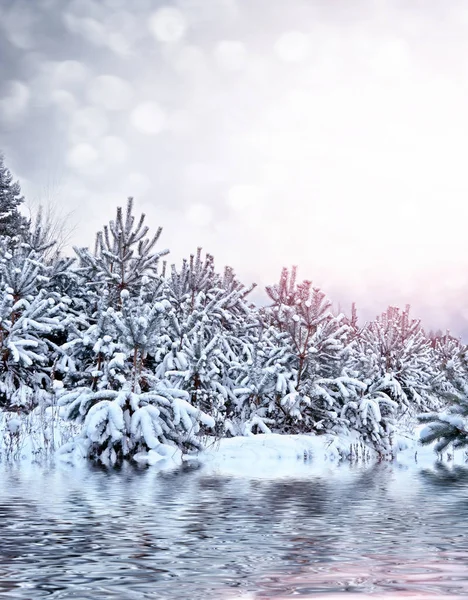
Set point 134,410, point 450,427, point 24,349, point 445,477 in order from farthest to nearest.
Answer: point 24,349 → point 134,410 → point 445,477 → point 450,427

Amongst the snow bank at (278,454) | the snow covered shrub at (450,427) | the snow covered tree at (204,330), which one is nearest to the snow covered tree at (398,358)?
the snow covered tree at (204,330)

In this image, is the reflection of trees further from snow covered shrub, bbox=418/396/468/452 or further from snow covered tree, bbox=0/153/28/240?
snow covered tree, bbox=0/153/28/240

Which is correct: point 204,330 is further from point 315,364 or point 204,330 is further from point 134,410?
point 134,410

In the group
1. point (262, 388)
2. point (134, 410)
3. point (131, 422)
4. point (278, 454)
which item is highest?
point (262, 388)

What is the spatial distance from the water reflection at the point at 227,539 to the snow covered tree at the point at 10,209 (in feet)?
103

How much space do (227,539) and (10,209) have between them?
126 feet

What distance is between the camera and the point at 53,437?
1623 centimetres

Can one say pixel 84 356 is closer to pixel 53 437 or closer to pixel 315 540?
pixel 53 437

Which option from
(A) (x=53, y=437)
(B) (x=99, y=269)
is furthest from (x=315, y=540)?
(B) (x=99, y=269)

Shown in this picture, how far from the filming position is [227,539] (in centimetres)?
611

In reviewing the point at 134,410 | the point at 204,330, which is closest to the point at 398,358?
the point at 204,330

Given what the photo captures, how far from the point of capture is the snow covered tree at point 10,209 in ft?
134

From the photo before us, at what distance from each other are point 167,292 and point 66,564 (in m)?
21.2

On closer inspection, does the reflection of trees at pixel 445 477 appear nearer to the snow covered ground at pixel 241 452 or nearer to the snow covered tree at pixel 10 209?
the snow covered ground at pixel 241 452
